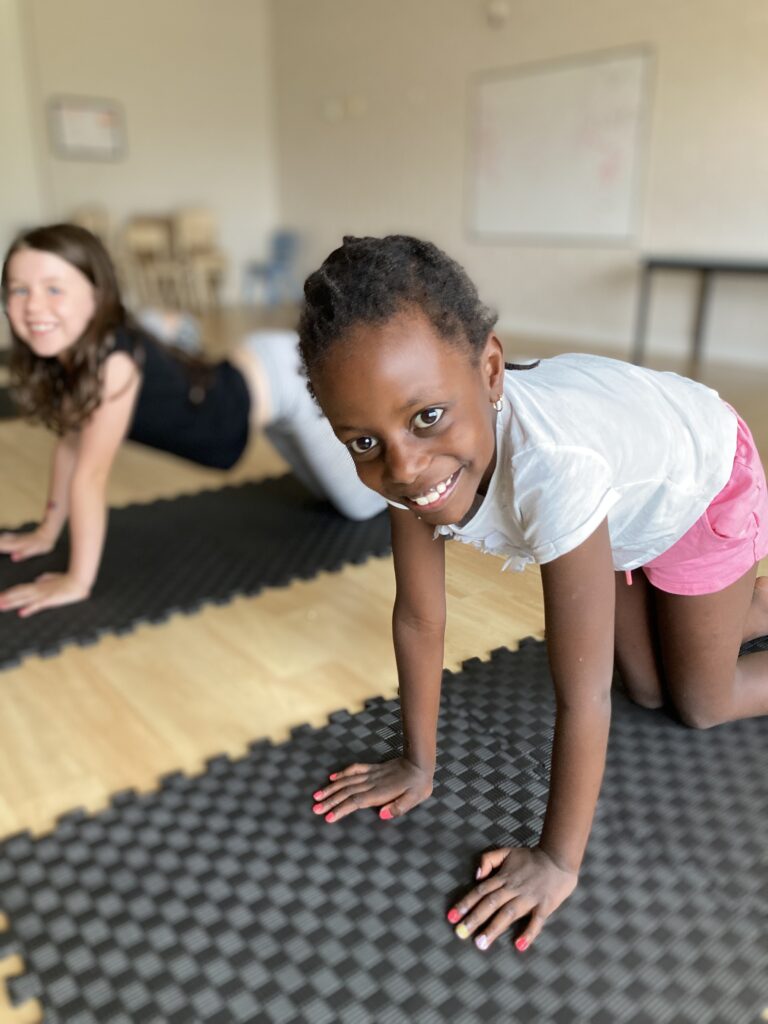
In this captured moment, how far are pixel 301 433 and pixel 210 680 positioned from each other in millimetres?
703

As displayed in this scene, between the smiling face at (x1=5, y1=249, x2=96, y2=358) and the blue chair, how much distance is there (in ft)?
18.3

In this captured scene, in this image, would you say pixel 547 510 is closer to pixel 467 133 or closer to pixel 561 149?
pixel 561 149

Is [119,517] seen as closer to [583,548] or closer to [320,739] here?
[320,739]

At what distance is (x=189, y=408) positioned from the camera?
1.82 metres

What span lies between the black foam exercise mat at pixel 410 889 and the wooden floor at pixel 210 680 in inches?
2.2

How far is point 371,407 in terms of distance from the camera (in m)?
Result: 0.66

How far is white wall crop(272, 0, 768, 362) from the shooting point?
4.25 m

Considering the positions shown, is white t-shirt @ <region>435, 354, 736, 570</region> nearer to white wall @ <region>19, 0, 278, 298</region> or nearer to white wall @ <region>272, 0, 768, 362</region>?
white wall @ <region>272, 0, 768, 362</region>

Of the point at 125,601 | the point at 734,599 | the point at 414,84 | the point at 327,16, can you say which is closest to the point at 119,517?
the point at 125,601

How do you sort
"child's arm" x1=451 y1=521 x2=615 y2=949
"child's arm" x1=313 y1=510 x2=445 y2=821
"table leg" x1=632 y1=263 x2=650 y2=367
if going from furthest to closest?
"table leg" x1=632 y1=263 x2=650 y2=367 < "child's arm" x1=313 y1=510 x2=445 y2=821 < "child's arm" x1=451 y1=521 x2=615 y2=949

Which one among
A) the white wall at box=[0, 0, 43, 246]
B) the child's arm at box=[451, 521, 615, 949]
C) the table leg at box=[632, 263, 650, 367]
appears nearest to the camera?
the child's arm at box=[451, 521, 615, 949]

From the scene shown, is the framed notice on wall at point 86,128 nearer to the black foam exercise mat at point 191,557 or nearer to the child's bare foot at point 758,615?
the black foam exercise mat at point 191,557

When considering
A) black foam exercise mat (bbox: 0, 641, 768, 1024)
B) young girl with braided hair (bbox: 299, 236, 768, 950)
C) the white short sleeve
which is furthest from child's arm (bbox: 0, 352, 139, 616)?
the white short sleeve

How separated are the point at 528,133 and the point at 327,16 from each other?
7.70ft
